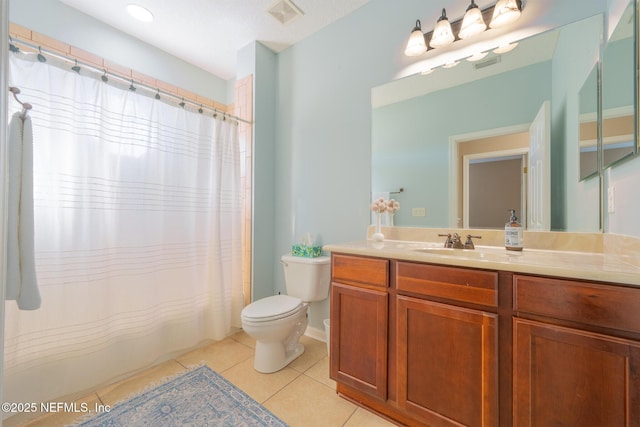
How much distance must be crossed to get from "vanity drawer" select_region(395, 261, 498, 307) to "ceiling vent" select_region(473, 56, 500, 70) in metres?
1.27

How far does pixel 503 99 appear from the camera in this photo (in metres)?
1.45

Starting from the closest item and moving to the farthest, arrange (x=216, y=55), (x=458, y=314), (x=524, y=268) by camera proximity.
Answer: (x=524, y=268) → (x=458, y=314) → (x=216, y=55)

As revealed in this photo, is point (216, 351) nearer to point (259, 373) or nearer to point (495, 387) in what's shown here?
point (259, 373)

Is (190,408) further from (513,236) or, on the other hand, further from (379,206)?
(513,236)

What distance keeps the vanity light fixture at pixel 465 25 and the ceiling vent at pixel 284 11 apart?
95 cm

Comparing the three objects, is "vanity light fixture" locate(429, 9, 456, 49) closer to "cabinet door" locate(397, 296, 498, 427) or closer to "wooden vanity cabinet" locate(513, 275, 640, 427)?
"wooden vanity cabinet" locate(513, 275, 640, 427)

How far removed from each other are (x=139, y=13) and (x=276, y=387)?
9.61 feet

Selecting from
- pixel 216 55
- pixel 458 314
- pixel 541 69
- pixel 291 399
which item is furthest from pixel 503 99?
pixel 216 55

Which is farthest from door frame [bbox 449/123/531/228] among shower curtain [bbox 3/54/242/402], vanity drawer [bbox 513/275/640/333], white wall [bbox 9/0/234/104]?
white wall [bbox 9/0/234/104]

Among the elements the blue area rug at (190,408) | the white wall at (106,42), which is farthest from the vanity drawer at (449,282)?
the white wall at (106,42)

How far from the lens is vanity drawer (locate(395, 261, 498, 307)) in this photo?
38.6 inches

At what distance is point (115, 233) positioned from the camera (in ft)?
5.10

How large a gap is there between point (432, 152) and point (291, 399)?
1776 mm

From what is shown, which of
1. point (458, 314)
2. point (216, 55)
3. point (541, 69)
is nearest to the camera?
point (458, 314)
